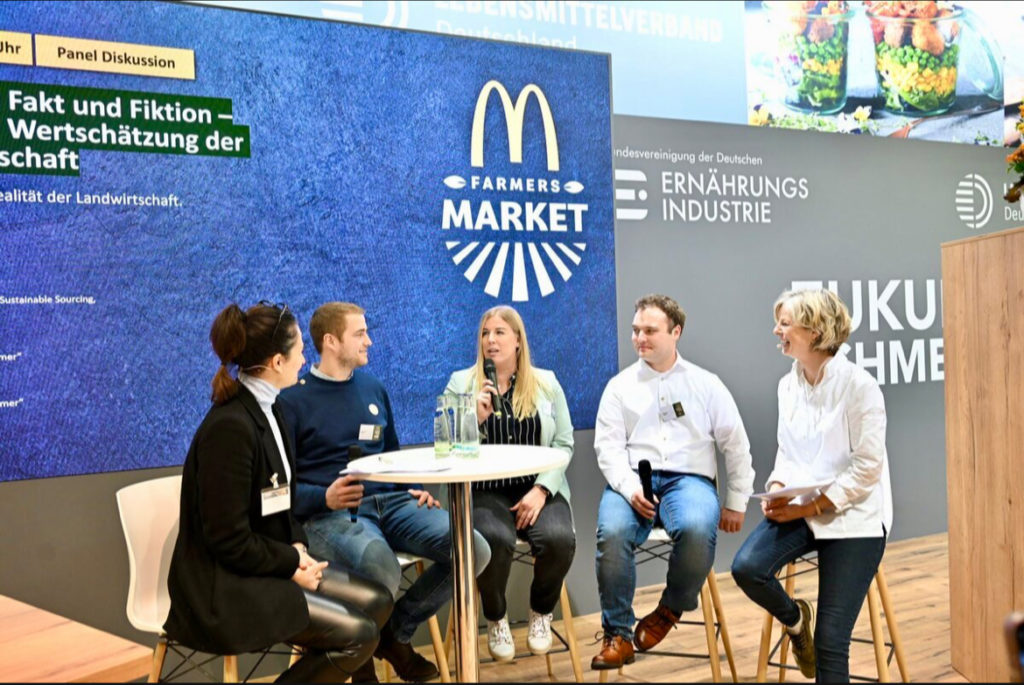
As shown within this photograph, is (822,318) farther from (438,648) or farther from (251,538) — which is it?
(251,538)

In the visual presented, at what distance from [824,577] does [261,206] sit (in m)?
2.35

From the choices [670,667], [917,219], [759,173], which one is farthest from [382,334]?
[917,219]

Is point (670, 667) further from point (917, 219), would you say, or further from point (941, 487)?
point (917, 219)

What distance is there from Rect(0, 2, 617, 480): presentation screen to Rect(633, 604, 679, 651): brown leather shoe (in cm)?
111

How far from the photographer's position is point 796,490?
3.16 m

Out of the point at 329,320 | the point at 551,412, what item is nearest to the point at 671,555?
the point at 551,412

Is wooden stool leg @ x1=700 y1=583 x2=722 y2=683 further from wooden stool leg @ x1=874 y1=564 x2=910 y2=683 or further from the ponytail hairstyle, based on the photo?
the ponytail hairstyle

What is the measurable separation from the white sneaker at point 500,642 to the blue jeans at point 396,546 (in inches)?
8.4

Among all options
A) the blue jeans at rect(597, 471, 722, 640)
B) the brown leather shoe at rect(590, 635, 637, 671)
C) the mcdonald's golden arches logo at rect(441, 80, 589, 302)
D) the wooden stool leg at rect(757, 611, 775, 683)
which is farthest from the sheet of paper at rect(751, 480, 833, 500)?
the mcdonald's golden arches logo at rect(441, 80, 589, 302)

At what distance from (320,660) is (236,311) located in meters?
0.97

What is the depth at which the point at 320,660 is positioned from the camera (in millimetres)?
2672

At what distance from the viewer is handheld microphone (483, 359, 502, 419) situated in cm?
355

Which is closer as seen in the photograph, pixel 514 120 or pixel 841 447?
pixel 841 447

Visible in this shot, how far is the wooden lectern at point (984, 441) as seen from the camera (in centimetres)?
321
